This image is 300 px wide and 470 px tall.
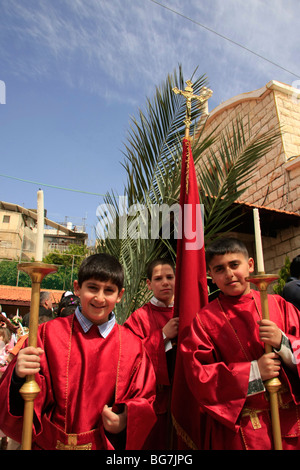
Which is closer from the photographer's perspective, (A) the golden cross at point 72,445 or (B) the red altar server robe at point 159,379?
(A) the golden cross at point 72,445

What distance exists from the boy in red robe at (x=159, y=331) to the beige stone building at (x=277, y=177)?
4.43m

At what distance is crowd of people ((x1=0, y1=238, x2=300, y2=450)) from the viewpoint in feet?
5.23

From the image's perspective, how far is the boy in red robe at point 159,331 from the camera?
219cm

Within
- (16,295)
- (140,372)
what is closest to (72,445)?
(140,372)

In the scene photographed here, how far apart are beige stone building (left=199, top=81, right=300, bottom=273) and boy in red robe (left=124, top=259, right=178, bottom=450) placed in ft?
14.5

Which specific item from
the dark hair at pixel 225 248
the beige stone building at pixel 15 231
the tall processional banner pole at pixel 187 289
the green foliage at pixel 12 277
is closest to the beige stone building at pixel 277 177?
the tall processional banner pole at pixel 187 289

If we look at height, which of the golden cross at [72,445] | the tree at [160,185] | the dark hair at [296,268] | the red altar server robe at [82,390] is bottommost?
the golden cross at [72,445]

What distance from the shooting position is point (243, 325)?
1914 mm

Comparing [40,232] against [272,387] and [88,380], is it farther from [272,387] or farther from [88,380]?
[272,387]

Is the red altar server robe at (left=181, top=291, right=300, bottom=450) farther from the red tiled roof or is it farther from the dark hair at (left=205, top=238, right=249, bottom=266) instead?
the red tiled roof

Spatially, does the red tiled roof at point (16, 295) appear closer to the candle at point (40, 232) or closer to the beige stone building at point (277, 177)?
the beige stone building at point (277, 177)
